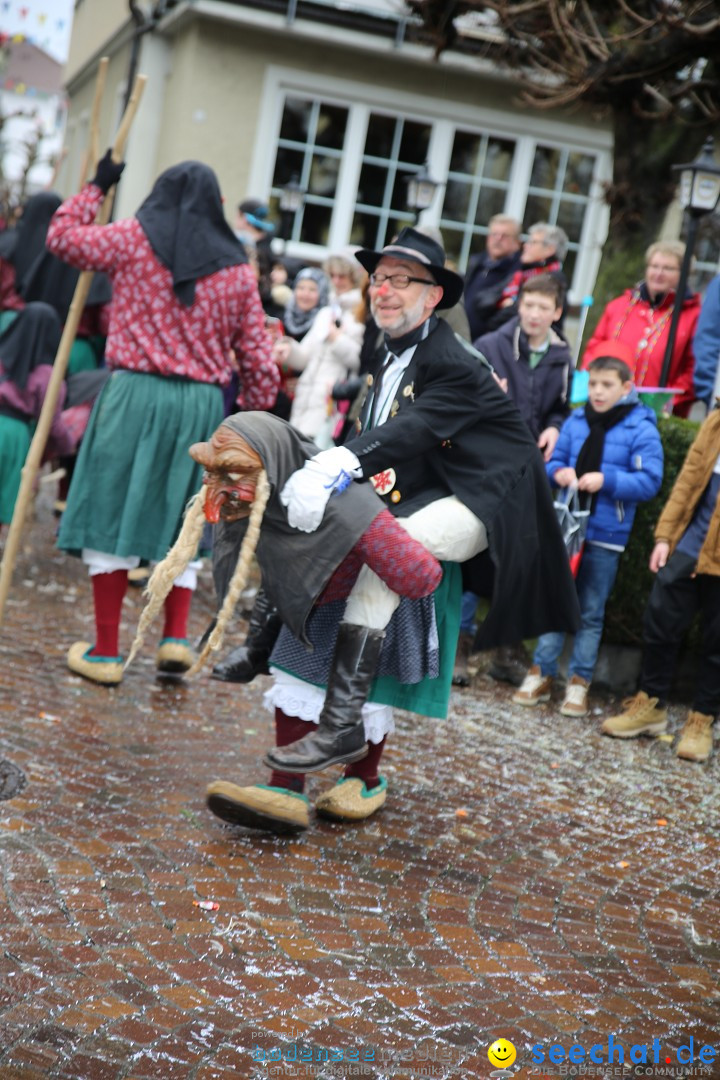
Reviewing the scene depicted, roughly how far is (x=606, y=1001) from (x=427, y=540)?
1.62 meters

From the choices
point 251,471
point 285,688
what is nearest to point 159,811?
point 285,688

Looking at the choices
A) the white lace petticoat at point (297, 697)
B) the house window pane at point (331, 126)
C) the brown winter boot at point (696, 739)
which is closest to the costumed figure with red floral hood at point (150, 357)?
the white lace petticoat at point (297, 697)

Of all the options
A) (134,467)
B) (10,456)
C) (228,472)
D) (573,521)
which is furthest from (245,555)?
(10,456)

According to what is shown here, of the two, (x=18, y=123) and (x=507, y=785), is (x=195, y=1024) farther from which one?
→ (x=18, y=123)

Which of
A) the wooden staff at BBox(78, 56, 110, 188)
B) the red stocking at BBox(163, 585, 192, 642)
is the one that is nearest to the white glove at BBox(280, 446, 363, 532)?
the red stocking at BBox(163, 585, 192, 642)

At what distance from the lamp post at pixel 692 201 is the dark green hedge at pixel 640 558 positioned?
902 mm

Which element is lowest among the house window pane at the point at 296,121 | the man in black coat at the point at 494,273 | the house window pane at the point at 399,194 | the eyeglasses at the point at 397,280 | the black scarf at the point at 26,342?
the black scarf at the point at 26,342

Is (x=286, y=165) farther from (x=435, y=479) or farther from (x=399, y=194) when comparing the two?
(x=435, y=479)

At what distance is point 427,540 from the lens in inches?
178

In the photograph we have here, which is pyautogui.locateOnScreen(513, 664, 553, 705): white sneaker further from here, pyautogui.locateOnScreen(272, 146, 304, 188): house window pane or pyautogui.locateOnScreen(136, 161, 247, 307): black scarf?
pyautogui.locateOnScreen(272, 146, 304, 188): house window pane

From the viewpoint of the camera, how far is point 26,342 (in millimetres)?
7262

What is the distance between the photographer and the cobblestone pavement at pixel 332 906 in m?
3.19

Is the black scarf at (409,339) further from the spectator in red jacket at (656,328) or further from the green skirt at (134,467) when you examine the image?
the spectator in red jacket at (656,328)

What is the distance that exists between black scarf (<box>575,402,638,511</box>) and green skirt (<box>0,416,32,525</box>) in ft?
10.0
